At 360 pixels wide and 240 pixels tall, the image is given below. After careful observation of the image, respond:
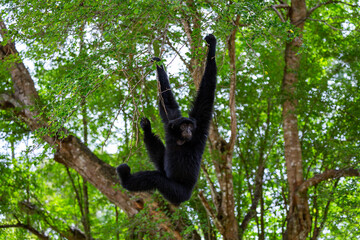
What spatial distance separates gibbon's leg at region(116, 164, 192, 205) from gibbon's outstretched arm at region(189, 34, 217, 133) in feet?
3.18

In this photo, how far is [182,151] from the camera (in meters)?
6.11

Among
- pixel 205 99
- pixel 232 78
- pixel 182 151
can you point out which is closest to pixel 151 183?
pixel 182 151

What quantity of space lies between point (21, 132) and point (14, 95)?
1.41 metres

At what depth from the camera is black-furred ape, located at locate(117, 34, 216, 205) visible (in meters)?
5.79

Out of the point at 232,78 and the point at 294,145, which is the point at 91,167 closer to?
the point at 232,78

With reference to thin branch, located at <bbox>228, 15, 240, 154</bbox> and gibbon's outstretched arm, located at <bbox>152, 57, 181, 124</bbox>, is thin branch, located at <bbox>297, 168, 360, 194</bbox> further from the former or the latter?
gibbon's outstretched arm, located at <bbox>152, 57, 181, 124</bbox>

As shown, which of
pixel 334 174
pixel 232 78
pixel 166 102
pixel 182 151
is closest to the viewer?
pixel 182 151

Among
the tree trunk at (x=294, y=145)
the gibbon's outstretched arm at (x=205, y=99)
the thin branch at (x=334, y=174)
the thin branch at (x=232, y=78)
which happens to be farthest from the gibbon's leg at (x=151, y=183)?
the tree trunk at (x=294, y=145)

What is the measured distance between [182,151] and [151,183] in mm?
687

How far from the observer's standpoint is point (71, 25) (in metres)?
6.02

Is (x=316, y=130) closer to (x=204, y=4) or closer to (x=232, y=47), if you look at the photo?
(x=232, y=47)

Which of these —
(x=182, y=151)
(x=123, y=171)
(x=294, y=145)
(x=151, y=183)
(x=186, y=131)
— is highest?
(x=294, y=145)

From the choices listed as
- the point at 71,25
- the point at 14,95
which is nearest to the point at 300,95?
the point at 71,25

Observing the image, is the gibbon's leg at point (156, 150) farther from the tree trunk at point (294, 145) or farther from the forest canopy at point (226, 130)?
the tree trunk at point (294, 145)
